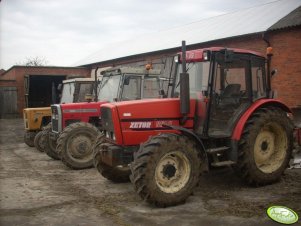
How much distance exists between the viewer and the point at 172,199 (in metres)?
5.60

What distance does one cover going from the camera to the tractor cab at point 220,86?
20.7ft

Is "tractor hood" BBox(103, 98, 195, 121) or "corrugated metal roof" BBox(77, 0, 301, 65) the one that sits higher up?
"corrugated metal roof" BBox(77, 0, 301, 65)

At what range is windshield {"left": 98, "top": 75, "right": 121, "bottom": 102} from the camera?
9.06m

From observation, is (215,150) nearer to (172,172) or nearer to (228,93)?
(172,172)

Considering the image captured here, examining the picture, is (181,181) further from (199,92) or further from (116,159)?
(199,92)

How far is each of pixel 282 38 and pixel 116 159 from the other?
9985 millimetres

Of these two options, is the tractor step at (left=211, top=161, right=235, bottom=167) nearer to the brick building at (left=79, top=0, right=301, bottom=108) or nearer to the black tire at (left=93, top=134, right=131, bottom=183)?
the black tire at (left=93, top=134, right=131, bottom=183)

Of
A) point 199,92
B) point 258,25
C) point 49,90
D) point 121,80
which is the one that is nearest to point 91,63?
point 49,90

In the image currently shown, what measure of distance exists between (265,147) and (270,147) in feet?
0.48

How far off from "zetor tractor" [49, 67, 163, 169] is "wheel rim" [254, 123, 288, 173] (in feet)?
10.2

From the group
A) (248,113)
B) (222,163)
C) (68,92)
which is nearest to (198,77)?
(248,113)

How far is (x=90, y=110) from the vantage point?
377 inches

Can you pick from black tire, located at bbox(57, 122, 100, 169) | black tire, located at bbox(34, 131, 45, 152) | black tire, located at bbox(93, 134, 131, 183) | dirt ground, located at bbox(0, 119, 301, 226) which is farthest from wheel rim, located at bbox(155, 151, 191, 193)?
black tire, located at bbox(34, 131, 45, 152)

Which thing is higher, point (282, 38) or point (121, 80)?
point (282, 38)
